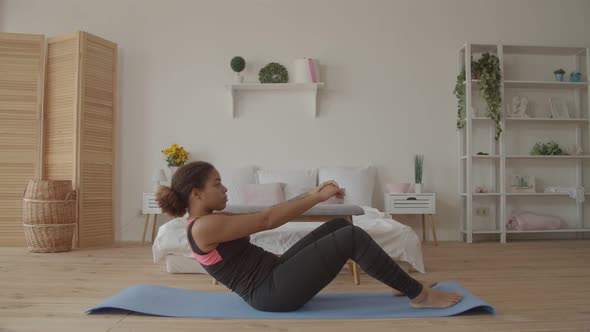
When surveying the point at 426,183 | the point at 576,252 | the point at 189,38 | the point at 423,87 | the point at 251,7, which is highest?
the point at 251,7

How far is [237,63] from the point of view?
479 cm

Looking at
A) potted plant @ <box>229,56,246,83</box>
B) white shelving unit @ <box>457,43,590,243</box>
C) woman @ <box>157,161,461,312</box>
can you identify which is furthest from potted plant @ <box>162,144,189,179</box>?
white shelving unit @ <box>457,43,590,243</box>

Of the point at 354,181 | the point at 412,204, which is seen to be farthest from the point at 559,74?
the point at 354,181

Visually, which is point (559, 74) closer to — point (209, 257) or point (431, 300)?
point (431, 300)

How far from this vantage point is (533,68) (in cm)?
514

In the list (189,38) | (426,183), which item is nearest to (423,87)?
(426,183)

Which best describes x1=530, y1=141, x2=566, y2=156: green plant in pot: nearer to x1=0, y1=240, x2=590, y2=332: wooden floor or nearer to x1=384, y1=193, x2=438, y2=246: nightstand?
x1=0, y1=240, x2=590, y2=332: wooden floor

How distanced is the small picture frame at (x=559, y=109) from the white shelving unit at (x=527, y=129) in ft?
0.27

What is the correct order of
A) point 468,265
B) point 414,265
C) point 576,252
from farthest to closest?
point 576,252 < point 468,265 < point 414,265

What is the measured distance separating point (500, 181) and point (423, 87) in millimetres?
1305

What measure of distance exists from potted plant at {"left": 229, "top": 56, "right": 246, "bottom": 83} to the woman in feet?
9.92

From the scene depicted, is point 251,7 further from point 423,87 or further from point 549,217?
point 549,217

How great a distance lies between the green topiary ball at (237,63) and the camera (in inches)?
189

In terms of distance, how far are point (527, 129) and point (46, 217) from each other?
5002 millimetres
